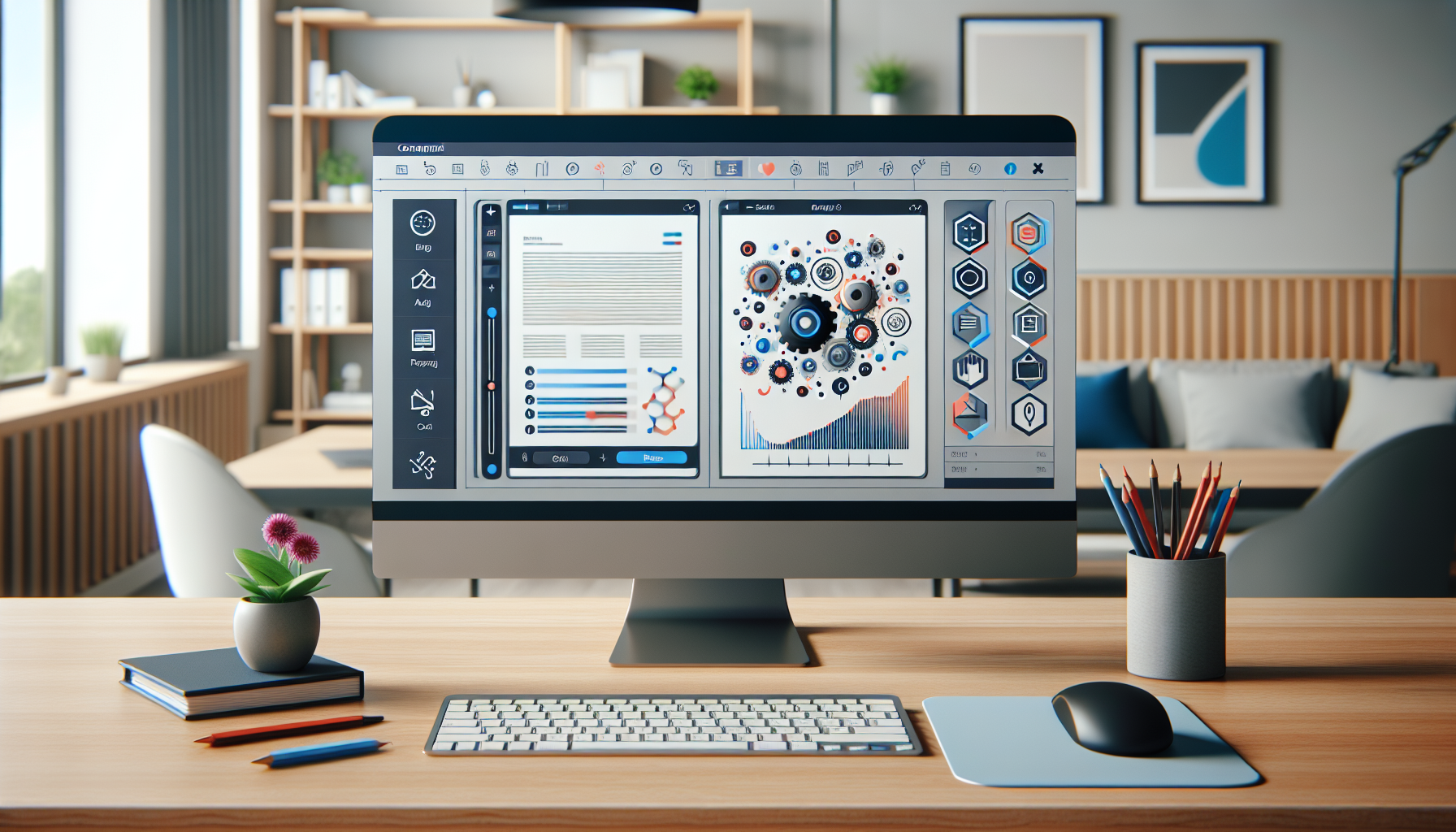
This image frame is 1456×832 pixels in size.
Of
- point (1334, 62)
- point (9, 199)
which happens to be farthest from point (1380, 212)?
point (9, 199)

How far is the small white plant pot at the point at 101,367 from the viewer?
347 centimetres

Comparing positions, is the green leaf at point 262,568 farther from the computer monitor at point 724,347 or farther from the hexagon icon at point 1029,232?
the hexagon icon at point 1029,232

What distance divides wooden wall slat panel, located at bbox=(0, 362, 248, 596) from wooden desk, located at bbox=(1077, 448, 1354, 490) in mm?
2684

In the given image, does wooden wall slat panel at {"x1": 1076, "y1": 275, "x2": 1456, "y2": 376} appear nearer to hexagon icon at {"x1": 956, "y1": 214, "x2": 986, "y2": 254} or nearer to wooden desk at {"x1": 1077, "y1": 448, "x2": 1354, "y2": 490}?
wooden desk at {"x1": 1077, "y1": 448, "x2": 1354, "y2": 490}

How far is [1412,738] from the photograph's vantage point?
717 mm

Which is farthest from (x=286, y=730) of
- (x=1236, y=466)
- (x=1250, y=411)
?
(x=1250, y=411)

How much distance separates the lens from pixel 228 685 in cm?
77

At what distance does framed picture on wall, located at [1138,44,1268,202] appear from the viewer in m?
5.11

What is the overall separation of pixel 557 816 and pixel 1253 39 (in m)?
5.57

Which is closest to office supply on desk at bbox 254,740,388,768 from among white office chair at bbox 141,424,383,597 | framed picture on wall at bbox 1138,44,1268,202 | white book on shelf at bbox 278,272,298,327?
white office chair at bbox 141,424,383,597

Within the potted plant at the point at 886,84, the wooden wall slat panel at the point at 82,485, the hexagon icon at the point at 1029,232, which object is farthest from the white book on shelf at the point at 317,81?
the hexagon icon at the point at 1029,232

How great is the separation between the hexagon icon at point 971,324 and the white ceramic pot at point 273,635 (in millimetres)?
556

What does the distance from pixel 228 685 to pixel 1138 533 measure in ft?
2.27

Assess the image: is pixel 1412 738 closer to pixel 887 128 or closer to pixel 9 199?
pixel 887 128
